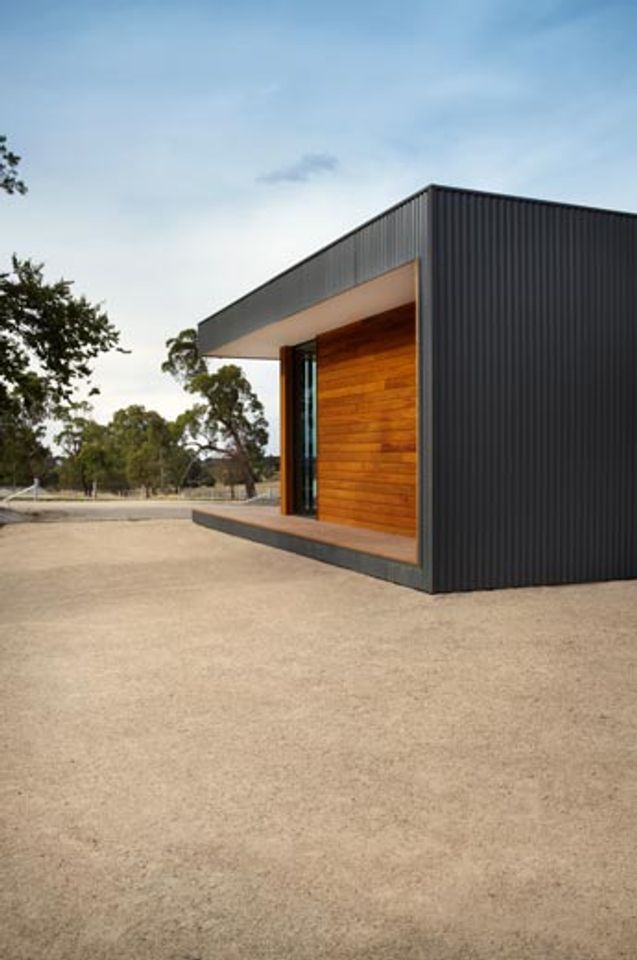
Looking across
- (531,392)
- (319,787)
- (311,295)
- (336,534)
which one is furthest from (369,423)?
(319,787)

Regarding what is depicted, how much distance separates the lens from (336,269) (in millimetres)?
9086

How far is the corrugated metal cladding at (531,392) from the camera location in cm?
712

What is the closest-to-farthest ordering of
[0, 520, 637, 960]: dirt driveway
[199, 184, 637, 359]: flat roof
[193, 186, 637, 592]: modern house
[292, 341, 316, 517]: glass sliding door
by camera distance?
[0, 520, 637, 960]: dirt driveway < [193, 186, 637, 592]: modern house < [199, 184, 637, 359]: flat roof < [292, 341, 316, 517]: glass sliding door

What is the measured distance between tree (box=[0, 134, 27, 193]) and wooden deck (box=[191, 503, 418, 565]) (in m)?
8.84

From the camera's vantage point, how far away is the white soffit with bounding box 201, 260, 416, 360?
8.53m

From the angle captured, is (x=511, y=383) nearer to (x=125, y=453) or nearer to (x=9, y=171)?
(x=9, y=171)

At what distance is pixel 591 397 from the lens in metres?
7.75

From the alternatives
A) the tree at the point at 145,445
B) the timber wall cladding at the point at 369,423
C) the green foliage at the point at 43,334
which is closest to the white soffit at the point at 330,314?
the timber wall cladding at the point at 369,423

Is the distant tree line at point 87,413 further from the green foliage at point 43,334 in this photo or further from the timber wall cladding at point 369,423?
the timber wall cladding at point 369,423

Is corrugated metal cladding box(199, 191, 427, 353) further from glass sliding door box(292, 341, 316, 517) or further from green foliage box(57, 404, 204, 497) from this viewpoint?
green foliage box(57, 404, 204, 497)

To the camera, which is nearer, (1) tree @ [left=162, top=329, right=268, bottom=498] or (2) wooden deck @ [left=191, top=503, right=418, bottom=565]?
(2) wooden deck @ [left=191, top=503, right=418, bottom=565]

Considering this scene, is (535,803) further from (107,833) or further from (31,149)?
(31,149)

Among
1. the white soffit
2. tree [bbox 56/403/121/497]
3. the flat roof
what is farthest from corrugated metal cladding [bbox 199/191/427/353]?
tree [bbox 56/403/121/497]

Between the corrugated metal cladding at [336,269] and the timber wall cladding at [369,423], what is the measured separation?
123 cm
